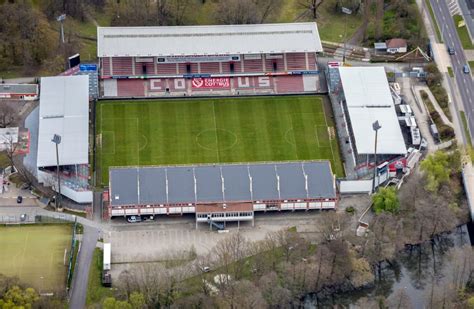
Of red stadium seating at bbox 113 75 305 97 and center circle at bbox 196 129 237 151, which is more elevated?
red stadium seating at bbox 113 75 305 97

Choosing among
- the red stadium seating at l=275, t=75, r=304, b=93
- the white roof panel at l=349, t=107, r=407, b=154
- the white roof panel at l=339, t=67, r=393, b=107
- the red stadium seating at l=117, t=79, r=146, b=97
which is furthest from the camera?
the red stadium seating at l=275, t=75, r=304, b=93

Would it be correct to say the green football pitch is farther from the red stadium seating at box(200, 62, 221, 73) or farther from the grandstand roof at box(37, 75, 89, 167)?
the red stadium seating at box(200, 62, 221, 73)

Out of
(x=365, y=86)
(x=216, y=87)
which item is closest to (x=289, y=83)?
(x=216, y=87)

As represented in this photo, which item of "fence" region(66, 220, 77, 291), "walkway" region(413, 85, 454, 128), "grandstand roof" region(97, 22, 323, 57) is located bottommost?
"fence" region(66, 220, 77, 291)

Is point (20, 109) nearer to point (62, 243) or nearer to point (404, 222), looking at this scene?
point (62, 243)

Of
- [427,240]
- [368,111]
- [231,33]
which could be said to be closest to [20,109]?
[231,33]

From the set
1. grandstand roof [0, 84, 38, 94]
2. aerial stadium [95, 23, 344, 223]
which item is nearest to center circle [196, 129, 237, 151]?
aerial stadium [95, 23, 344, 223]

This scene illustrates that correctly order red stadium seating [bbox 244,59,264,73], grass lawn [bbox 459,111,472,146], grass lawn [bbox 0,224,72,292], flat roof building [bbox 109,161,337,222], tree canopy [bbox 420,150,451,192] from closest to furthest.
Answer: grass lawn [bbox 0,224,72,292]
flat roof building [bbox 109,161,337,222]
tree canopy [bbox 420,150,451,192]
grass lawn [bbox 459,111,472,146]
red stadium seating [bbox 244,59,264,73]

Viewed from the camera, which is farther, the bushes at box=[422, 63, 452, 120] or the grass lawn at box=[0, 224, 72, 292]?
the bushes at box=[422, 63, 452, 120]
